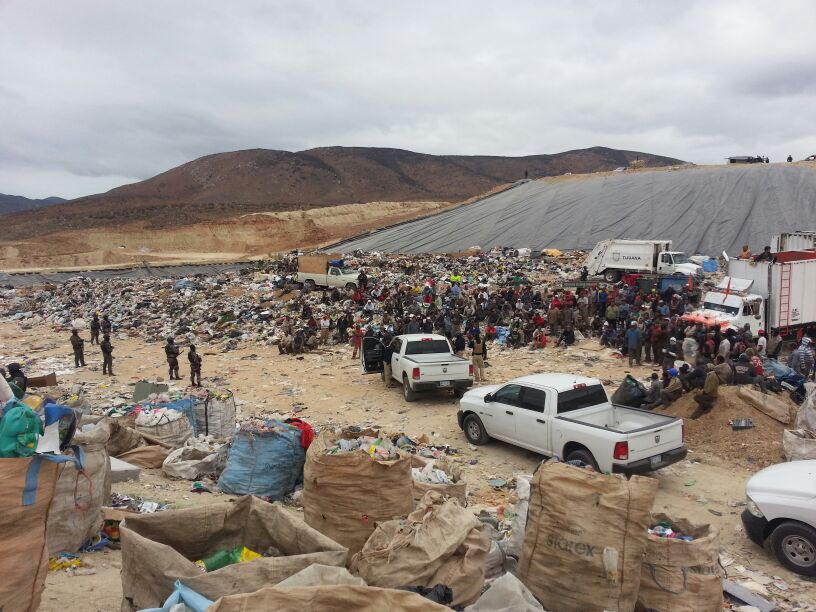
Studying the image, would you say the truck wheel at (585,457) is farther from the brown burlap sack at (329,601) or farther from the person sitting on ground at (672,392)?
the brown burlap sack at (329,601)

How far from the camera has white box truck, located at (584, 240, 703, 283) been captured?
24.9 m

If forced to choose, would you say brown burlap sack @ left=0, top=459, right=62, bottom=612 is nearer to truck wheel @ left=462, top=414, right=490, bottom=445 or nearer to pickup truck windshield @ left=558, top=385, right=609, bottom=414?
pickup truck windshield @ left=558, top=385, right=609, bottom=414

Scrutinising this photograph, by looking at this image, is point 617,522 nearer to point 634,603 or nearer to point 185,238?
point 634,603

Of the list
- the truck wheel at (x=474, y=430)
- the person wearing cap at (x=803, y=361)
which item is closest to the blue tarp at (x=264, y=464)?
the truck wheel at (x=474, y=430)

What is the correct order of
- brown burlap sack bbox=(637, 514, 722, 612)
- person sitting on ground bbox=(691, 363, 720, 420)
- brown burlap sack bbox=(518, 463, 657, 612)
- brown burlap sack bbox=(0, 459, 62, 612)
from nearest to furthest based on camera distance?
brown burlap sack bbox=(0, 459, 62, 612)
brown burlap sack bbox=(518, 463, 657, 612)
brown burlap sack bbox=(637, 514, 722, 612)
person sitting on ground bbox=(691, 363, 720, 420)

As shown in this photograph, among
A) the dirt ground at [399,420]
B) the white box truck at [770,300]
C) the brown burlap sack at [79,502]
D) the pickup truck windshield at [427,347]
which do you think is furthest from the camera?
the white box truck at [770,300]

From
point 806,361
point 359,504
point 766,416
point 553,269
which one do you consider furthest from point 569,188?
point 359,504

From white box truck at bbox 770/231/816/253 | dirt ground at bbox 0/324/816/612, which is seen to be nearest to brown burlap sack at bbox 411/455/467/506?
dirt ground at bbox 0/324/816/612

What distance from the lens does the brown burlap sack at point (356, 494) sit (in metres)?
4.90

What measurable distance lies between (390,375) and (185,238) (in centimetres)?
4955

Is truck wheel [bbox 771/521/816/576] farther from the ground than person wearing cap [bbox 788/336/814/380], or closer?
closer

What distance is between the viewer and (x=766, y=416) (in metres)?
9.59

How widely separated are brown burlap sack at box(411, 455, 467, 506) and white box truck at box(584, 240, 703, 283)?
20.0m

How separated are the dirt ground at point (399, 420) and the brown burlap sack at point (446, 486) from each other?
66cm
